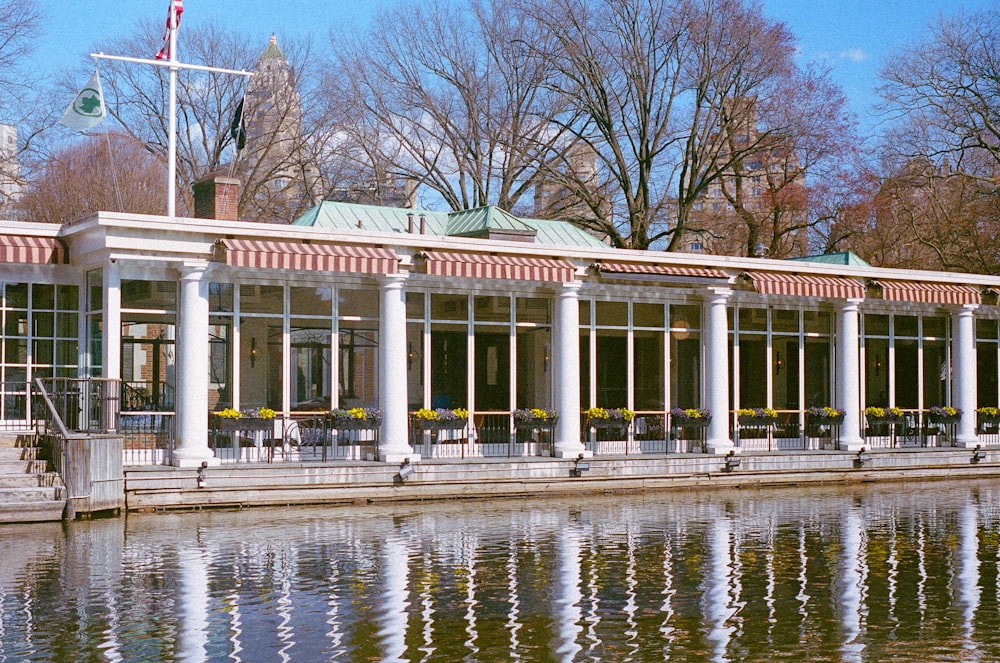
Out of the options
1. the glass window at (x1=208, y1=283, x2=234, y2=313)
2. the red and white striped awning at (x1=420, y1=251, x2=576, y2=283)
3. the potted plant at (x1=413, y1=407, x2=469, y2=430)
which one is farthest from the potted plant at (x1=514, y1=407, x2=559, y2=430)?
the glass window at (x1=208, y1=283, x2=234, y2=313)

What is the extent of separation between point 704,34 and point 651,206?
21.5ft

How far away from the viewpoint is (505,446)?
1003 inches

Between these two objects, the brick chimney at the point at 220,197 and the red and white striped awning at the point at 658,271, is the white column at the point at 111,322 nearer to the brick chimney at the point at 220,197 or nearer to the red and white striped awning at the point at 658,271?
the brick chimney at the point at 220,197

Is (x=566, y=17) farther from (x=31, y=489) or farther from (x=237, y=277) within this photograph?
(x=31, y=489)

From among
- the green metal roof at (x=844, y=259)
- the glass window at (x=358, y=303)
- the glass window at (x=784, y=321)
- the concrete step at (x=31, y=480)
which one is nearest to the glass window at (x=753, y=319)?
the glass window at (x=784, y=321)

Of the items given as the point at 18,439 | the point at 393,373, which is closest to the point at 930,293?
the point at 393,373

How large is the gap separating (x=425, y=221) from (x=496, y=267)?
742cm

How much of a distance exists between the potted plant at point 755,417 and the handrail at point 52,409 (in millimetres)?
13962

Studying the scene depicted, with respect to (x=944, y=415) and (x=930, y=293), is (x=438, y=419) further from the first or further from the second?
(x=944, y=415)

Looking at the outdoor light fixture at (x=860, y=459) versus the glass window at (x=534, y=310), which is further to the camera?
the outdoor light fixture at (x=860, y=459)

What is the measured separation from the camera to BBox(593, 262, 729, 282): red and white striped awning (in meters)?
25.3

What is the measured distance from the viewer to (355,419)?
23.4 metres

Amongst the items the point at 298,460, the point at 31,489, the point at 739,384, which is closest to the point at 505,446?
the point at 298,460

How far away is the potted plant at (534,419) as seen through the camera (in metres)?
25.0
